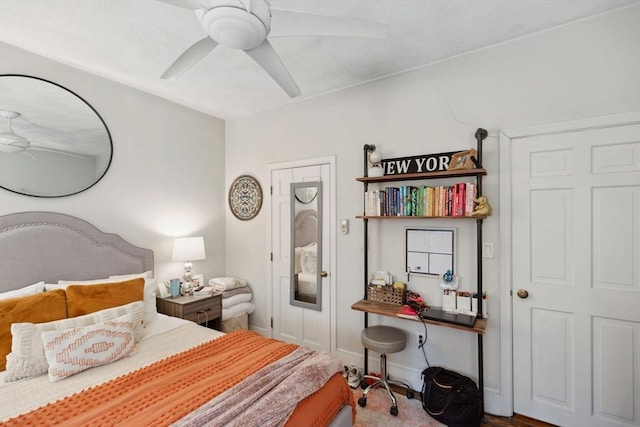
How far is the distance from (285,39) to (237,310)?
272cm

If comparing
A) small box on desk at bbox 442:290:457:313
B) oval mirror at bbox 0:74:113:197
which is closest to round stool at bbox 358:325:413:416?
small box on desk at bbox 442:290:457:313

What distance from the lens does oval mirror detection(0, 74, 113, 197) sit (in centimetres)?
222

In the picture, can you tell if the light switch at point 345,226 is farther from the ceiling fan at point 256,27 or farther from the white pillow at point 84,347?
the white pillow at point 84,347

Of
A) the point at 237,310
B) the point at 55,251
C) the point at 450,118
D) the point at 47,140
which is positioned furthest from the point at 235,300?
the point at 450,118

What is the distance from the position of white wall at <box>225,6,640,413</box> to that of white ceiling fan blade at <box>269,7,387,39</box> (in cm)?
129

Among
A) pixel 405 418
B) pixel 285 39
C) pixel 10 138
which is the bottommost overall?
pixel 405 418

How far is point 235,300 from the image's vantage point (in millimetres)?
3357

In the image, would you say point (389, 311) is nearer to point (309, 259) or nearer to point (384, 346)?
point (384, 346)

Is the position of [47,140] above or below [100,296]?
above

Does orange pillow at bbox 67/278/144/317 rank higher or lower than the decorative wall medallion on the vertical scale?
lower

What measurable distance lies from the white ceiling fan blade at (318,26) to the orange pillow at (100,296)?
2064 mm

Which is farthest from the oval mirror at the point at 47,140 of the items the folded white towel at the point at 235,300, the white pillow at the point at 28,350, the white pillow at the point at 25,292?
the folded white towel at the point at 235,300

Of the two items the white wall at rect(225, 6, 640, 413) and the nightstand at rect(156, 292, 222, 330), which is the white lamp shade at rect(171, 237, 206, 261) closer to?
the nightstand at rect(156, 292, 222, 330)

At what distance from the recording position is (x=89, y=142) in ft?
8.61
